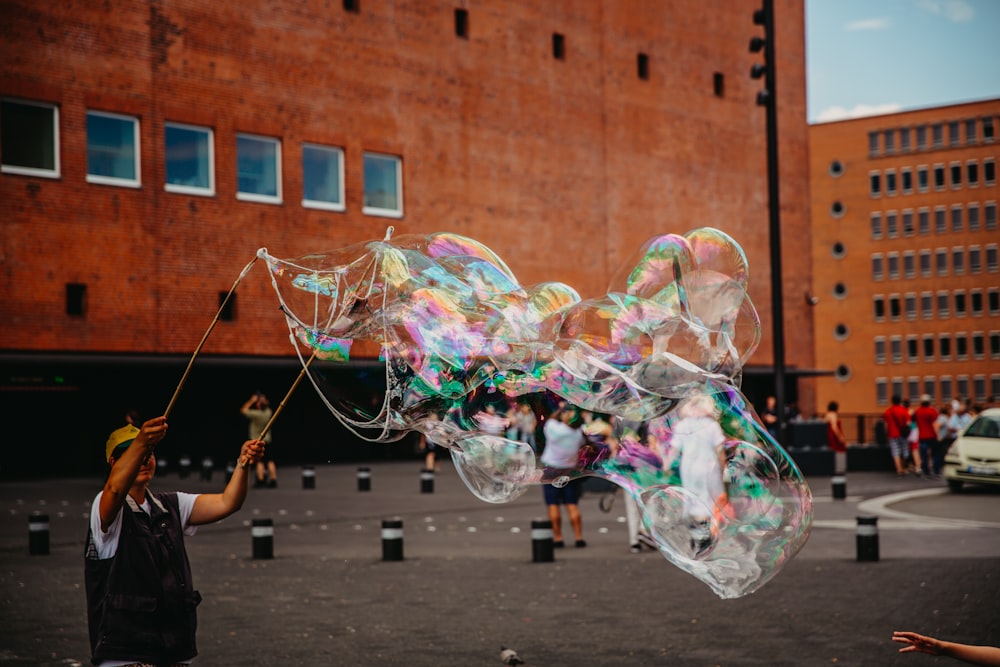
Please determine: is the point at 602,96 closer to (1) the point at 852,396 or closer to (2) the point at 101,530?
(2) the point at 101,530

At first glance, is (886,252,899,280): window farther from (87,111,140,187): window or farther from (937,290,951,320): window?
(87,111,140,187): window

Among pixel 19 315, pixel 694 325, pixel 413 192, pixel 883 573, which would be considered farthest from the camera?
pixel 413 192

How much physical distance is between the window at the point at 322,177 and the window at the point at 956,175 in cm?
6836

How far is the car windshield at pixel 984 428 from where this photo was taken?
2486cm

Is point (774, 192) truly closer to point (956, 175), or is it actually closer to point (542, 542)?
point (542, 542)

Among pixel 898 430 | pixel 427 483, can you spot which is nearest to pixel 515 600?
pixel 427 483

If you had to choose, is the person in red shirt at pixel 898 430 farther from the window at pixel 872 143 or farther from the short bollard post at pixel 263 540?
the window at pixel 872 143

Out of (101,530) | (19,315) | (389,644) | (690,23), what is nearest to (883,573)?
(389,644)

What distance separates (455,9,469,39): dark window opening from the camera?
38.9 meters

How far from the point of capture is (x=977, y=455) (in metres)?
24.1

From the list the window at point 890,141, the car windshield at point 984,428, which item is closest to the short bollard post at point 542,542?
the car windshield at point 984,428

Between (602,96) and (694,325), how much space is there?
36656mm

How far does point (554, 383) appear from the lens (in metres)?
7.15

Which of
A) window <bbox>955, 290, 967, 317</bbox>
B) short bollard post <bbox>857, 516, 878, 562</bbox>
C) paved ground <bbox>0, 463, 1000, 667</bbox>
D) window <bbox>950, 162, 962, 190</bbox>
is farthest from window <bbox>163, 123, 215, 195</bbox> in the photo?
window <bbox>955, 290, 967, 317</bbox>
